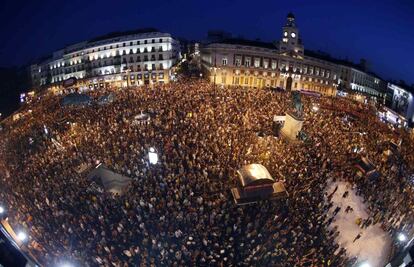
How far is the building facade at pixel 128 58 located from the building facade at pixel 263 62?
9.45 metres

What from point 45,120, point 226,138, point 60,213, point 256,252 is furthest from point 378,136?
point 45,120

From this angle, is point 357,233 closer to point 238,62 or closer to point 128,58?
point 238,62

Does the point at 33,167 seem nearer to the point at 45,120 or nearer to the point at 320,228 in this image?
the point at 45,120

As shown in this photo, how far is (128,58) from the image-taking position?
54.3m

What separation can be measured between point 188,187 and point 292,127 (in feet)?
34.8

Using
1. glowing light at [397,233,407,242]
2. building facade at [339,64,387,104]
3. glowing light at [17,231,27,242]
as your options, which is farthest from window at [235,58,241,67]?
glowing light at [17,231,27,242]

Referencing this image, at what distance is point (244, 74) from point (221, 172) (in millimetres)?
40372

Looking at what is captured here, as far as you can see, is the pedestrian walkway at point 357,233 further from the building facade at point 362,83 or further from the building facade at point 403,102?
the building facade at point 362,83

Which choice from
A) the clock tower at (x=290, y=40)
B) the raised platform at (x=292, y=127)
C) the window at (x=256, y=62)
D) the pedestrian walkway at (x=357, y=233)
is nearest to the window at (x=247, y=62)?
the window at (x=256, y=62)

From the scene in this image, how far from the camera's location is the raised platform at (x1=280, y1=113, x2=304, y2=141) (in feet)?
64.8

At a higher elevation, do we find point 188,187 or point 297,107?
point 297,107

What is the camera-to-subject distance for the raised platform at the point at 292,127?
19.8m

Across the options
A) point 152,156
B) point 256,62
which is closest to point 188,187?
point 152,156

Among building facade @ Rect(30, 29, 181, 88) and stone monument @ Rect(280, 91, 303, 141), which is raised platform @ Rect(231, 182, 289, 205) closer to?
stone monument @ Rect(280, 91, 303, 141)
